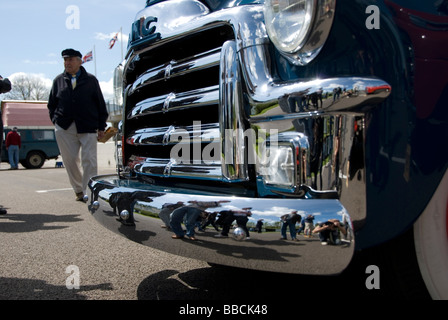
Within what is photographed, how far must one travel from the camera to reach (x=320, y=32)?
128cm

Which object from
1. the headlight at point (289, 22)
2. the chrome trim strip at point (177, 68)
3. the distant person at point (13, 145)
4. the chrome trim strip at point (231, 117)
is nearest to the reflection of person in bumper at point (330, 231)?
the chrome trim strip at point (231, 117)

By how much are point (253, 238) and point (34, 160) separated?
1649 cm

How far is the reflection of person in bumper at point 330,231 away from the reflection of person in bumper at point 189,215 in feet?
1.13

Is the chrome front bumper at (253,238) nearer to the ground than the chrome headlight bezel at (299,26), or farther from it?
nearer to the ground

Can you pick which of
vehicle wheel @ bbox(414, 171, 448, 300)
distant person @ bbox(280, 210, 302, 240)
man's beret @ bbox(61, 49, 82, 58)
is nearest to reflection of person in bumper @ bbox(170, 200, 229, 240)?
distant person @ bbox(280, 210, 302, 240)

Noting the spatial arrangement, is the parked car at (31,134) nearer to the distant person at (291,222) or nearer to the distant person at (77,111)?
the distant person at (77,111)

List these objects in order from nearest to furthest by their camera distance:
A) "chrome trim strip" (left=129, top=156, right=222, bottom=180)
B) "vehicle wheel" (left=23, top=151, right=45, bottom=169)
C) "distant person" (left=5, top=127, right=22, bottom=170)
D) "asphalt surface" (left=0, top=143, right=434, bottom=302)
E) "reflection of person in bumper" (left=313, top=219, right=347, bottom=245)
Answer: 1. "reflection of person in bumper" (left=313, top=219, right=347, bottom=245)
2. "chrome trim strip" (left=129, top=156, right=222, bottom=180)
3. "asphalt surface" (left=0, top=143, right=434, bottom=302)
4. "distant person" (left=5, top=127, right=22, bottom=170)
5. "vehicle wheel" (left=23, top=151, right=45, bottom=169)

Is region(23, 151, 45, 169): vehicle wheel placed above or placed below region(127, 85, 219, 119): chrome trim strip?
below

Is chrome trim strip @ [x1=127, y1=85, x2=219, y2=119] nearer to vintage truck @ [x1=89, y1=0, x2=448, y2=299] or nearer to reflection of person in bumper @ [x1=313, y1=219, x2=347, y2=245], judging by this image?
vintage truck @ [x1=89, y1=0, x2=448, y2=299]

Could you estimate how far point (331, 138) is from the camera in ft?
4.07

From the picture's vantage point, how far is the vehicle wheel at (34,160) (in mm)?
15758

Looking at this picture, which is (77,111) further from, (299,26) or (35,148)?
(35,148)

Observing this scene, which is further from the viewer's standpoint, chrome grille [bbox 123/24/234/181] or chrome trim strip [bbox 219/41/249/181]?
chrome grille [bbox 123/24/234/181]

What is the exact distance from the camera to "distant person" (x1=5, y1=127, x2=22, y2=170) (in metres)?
14.5
